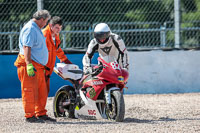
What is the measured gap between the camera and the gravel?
6.42 metres

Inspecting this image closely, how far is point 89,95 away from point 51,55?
928mm

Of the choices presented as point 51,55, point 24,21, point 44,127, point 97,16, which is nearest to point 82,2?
point 97,16

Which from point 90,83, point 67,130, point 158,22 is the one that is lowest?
point 67,130

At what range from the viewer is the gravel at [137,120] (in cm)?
642

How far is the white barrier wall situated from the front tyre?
13.1ft

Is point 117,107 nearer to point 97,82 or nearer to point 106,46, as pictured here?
point 97,82

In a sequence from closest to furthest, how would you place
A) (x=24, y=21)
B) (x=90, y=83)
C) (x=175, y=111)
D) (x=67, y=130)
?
(x=67, y=130), (x=90, y=83), (x=175, y=111), (x=24, y=21)

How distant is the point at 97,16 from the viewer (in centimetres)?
1120

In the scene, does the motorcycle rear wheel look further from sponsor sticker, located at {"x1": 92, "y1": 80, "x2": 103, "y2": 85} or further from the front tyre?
the front tyre

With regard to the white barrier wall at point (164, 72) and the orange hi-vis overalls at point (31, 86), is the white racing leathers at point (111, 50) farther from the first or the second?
the white barrier wall at point (164, 72)

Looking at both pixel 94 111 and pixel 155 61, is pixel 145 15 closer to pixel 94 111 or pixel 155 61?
pixel 155 61

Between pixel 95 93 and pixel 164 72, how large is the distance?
4.17 meters

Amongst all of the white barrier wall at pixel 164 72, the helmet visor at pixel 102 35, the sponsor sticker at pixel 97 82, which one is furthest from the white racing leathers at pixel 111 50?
the white barrier wall at pixel 164 72

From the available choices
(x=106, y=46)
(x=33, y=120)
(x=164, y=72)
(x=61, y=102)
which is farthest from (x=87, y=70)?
(x=164, y=72)
